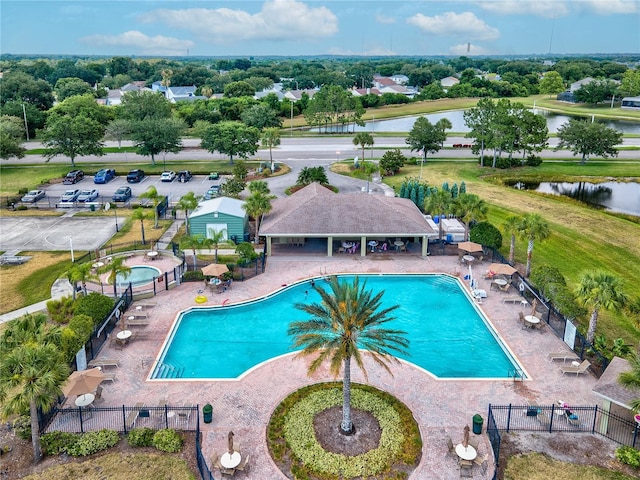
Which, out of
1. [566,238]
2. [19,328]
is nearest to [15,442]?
[19,328]

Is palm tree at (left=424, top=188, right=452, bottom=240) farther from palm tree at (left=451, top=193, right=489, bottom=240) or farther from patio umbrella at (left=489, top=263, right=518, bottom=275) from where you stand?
patio umbrella at (left=489, top=263, right=518, bottom=275)

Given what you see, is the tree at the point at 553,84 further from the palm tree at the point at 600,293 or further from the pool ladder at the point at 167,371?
the pool ladder at the point at 167,371

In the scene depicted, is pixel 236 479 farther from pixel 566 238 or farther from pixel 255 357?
pixel 566 238

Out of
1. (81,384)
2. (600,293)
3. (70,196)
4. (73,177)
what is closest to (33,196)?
(70,196)

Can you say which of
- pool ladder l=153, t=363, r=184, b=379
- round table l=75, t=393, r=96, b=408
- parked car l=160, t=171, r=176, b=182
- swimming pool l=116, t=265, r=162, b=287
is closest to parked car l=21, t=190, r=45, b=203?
parked car l=160, t=171, r=176, b=182

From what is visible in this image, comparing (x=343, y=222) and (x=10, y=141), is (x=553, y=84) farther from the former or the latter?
(x=10, y=141)

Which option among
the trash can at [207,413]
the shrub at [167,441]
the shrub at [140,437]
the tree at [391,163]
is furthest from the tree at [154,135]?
the shrub at [167,441]
